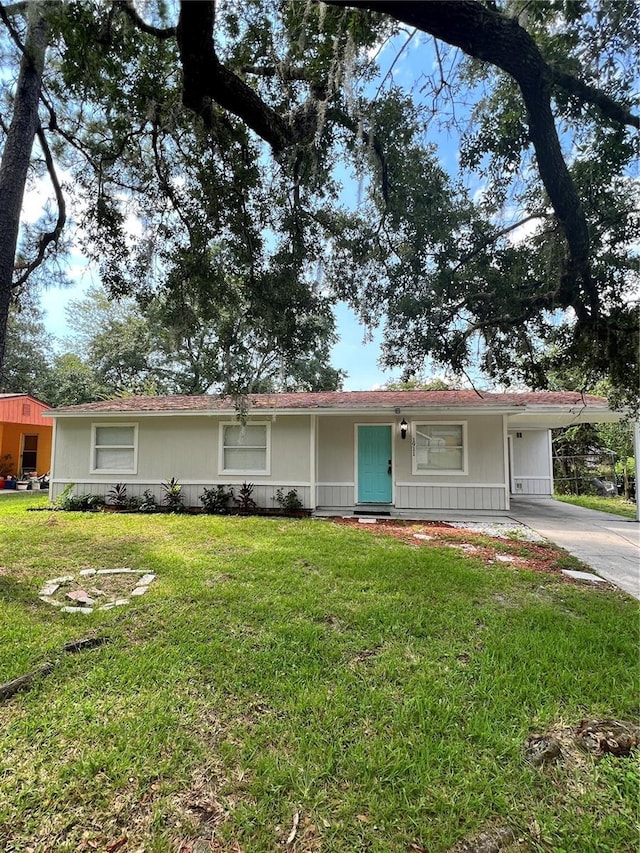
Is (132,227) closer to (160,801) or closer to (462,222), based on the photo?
(462,222)

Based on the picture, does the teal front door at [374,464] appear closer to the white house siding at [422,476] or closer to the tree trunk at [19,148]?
the white house siding at [422,476]

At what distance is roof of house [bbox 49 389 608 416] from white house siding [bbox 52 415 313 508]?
13.8 inches

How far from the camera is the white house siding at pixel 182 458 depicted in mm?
10008

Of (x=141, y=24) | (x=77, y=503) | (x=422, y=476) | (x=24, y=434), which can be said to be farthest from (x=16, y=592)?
(x=24, y=434)

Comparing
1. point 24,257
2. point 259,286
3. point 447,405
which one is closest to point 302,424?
point 447,405

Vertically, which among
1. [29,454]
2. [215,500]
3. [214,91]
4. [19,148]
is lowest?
[215,500]

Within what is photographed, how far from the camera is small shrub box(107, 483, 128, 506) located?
34.3 feet

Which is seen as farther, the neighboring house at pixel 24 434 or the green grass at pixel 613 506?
the neighboring house at pixel 24 434

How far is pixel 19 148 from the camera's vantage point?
15.2 feet

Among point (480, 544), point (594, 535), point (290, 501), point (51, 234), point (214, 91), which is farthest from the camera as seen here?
point (290, 501)

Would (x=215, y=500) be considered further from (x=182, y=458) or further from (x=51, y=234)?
(x=51, y=234)

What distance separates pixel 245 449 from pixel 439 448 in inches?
188

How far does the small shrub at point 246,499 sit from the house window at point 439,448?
157 inches

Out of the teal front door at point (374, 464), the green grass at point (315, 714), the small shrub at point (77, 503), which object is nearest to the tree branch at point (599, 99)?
the green grass at point (315, 714)
